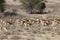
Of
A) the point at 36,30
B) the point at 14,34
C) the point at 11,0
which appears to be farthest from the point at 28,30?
the point at 11,0

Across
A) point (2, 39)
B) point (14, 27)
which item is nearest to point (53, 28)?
point (14, 27)

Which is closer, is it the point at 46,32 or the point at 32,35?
the point at 32,35

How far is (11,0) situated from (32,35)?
37.1 metres

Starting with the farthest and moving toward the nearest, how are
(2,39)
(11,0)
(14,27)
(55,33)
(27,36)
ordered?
1. (11,0)
2. (14,27)
3. (55,33)
4. (27,36)
5. (2,39)

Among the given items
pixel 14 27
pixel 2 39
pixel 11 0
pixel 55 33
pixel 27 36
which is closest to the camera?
pixel 2 39

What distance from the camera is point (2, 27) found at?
1507 cm

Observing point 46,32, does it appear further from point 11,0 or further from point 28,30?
point 11,0

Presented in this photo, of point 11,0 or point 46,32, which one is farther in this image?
point 11,0

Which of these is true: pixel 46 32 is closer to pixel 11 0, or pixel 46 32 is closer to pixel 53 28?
pixel 53 28

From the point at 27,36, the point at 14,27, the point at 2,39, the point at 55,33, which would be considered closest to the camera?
the point at 2,39

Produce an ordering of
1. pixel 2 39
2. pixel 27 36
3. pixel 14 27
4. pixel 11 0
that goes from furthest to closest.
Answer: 1. pixel 11 0
2. pixel 14 27
3. pixel 27 36
4. pixel 2 39

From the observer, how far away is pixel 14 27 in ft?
51.2

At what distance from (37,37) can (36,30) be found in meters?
1.80

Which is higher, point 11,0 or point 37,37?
point 37,37
